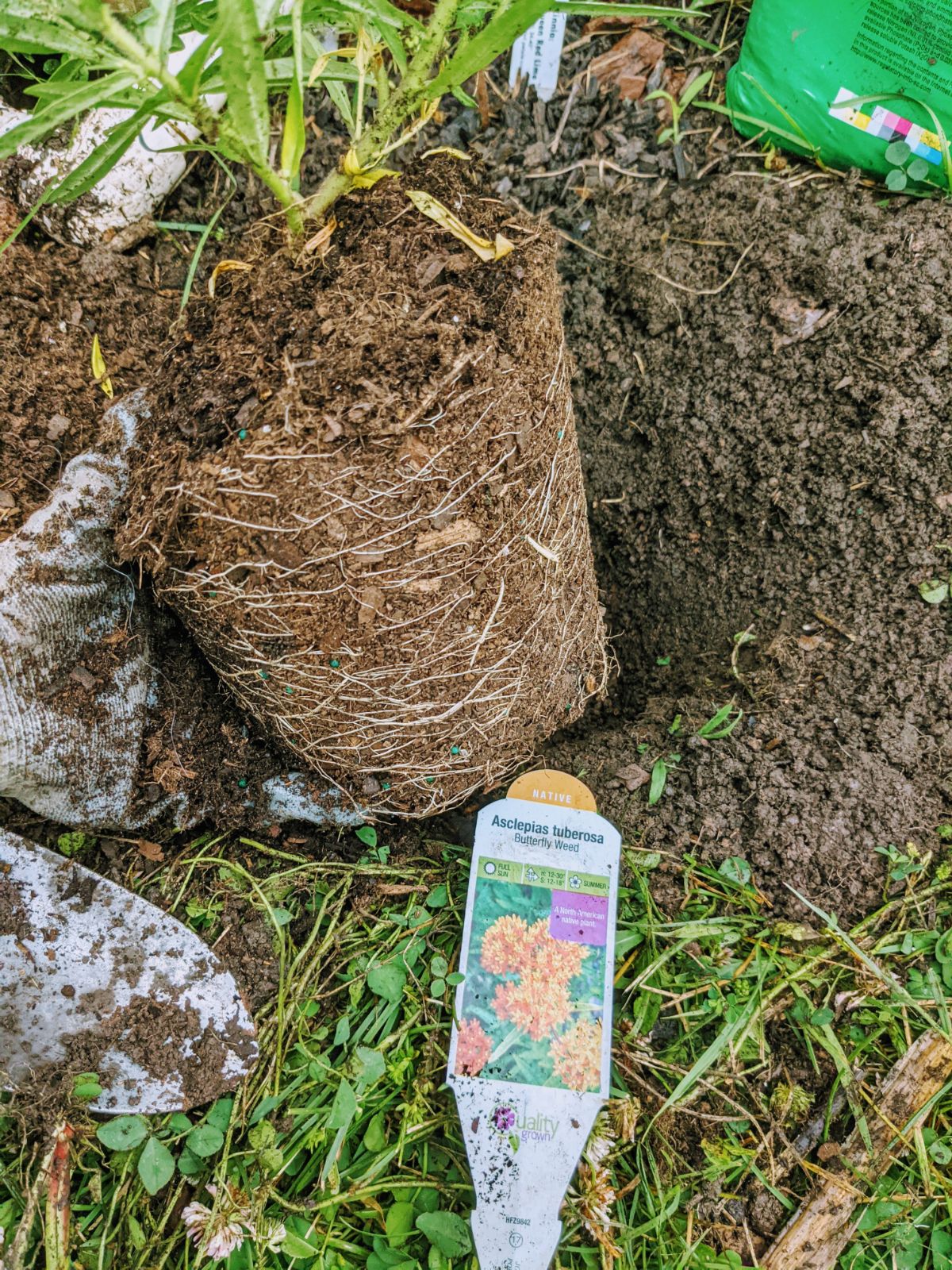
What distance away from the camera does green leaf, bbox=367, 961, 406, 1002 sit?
1.16 meters

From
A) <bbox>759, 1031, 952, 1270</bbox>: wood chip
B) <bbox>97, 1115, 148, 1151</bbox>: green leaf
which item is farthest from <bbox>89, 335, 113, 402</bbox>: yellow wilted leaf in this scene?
<bbox>759, 1031, 952, 1270</bbox>: wood chip

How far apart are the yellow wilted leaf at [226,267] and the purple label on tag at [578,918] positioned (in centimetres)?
91

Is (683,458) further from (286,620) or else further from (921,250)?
(286,620)

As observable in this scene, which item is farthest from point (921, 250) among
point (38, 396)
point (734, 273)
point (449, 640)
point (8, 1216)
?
point (8, 1216)

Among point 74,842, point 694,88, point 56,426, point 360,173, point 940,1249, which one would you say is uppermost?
point 360,173

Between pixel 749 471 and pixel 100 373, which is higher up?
pixel 100 373

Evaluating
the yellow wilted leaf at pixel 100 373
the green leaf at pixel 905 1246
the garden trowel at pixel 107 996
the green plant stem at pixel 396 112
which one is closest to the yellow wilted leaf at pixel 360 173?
the green plant stem at pixel 396 112

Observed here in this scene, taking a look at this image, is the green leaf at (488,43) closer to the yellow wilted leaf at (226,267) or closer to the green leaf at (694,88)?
the yellow wilted leaf at (226,267)

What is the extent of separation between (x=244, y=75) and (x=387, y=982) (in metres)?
1.07

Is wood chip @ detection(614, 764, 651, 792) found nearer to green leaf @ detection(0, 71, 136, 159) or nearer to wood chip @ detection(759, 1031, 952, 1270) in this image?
wood chip @ detection(759, 1031, 952, 1270)

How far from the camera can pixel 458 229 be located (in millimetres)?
885

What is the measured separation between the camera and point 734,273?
54.1 inches

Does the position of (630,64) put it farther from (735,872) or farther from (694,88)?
(735,872)

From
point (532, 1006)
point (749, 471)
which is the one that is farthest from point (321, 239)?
point (532, 1006)
